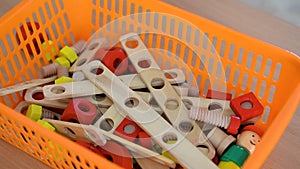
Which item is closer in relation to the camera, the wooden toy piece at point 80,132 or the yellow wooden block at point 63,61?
the wooden toy piece at point 80,132

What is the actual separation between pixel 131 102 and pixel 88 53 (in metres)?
0.14

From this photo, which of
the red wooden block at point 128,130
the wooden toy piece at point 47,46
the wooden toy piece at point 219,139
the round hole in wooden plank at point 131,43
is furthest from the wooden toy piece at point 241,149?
the wooden toy piece at point 47,46

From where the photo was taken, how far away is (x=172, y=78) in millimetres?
769

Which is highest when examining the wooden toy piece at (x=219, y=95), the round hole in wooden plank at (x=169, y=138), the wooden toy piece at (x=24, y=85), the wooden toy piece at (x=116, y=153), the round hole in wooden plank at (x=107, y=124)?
the wooden toy piece at (x=219, y=95)

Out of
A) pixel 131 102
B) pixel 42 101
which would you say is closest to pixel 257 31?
pixel 131 102

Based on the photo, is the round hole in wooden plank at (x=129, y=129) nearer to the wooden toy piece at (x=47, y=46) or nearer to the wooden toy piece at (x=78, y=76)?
the wooden toy piece at (x=78, y=76)

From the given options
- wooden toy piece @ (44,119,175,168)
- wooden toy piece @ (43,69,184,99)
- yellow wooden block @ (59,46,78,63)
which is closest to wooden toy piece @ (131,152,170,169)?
wooden toy piece @ (44,119,175,168)

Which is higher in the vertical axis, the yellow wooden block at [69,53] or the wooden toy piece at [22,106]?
the yellow wooden block at [69,53]

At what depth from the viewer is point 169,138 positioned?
67 centimetres

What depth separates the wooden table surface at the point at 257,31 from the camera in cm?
70

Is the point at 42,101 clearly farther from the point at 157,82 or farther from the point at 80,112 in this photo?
the point at 157,82

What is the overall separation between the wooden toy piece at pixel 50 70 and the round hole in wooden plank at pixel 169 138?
0.24 meters

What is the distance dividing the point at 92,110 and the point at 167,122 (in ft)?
0.37

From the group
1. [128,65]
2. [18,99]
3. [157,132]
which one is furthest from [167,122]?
[18,99]
